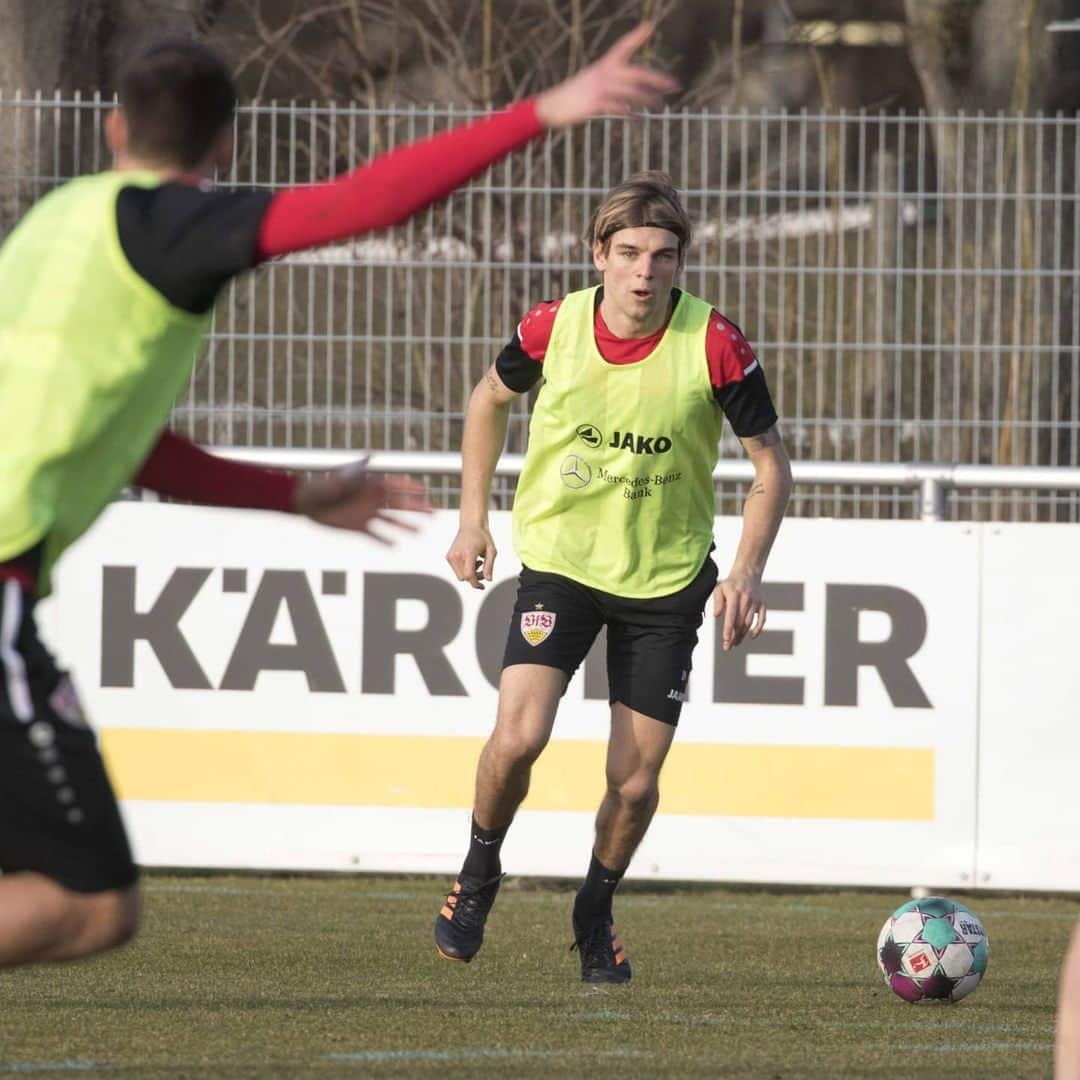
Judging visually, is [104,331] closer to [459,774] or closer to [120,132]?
[120,132]

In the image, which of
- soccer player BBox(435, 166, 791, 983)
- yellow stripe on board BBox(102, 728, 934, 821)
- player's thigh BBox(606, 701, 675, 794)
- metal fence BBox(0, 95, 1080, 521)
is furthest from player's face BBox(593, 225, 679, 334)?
metal fence BBox(0, 95, 1080, 521)

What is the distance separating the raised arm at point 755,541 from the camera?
247 inches

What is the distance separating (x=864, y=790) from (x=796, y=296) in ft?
7.79

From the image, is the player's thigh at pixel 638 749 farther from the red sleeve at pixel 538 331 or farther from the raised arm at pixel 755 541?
the red sleeve at pixel 538 331

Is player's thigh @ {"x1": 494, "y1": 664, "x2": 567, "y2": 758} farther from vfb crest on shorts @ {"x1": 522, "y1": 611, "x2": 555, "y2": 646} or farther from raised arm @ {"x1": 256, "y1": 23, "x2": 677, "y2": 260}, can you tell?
raised arm @ {"x1": 256, "y1": 23, "x2": 677, "y2": 260}

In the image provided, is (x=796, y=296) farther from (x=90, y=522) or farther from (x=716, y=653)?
(x=90, y=522)

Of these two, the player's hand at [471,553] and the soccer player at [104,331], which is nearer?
the soccer player at [104,331]

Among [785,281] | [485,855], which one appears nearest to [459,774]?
[485,855]

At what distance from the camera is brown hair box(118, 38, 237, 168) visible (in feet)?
12.7

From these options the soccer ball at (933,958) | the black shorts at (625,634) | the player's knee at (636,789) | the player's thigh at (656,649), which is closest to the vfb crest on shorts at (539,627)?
the black shorts at (625,634)

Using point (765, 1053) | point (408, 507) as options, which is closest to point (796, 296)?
point (765, 1053)

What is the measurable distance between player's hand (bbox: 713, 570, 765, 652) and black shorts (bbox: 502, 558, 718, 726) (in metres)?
0.37

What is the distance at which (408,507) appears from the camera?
4387 millimetres

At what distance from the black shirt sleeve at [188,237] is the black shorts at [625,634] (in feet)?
9.90
